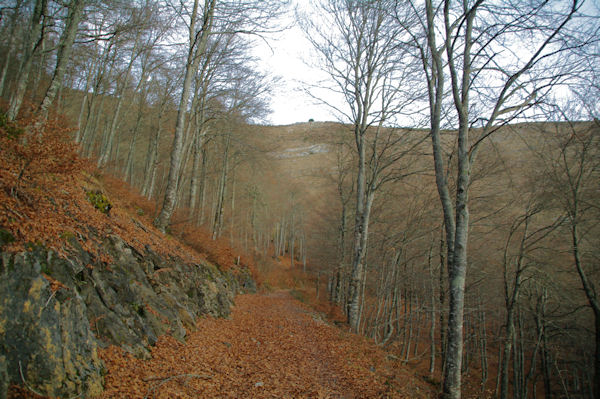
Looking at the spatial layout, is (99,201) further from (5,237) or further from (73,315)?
(73,315)

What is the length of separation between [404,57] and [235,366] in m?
9.45

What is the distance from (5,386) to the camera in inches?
95.7

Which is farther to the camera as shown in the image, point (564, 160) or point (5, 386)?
point (564, 160)

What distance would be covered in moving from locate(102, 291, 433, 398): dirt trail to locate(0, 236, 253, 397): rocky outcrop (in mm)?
361

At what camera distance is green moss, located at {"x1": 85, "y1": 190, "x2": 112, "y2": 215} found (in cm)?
637

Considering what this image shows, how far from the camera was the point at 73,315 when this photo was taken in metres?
3.39

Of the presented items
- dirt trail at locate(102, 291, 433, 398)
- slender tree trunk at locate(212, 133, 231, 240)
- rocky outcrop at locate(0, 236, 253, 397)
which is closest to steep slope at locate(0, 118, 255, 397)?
rocky outcrop at locate(0, 236, 253, 397)

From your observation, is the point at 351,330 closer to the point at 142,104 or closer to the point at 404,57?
the point at 404,57

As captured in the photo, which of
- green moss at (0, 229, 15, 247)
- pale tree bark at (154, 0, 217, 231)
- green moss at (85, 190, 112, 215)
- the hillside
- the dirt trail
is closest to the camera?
the hillside

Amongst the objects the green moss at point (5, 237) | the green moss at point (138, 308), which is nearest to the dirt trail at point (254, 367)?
the green moss at point (138, 308)

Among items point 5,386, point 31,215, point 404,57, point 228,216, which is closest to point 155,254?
point 31,215

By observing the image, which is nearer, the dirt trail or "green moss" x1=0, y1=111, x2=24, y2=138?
the dirt trail

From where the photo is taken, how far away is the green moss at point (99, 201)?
6.37 metres

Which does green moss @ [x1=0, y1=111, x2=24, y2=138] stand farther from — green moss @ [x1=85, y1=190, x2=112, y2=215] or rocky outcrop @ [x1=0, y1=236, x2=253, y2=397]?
rocky outcrop @ [x1=0, y1=236, x2=253, y2=397]
